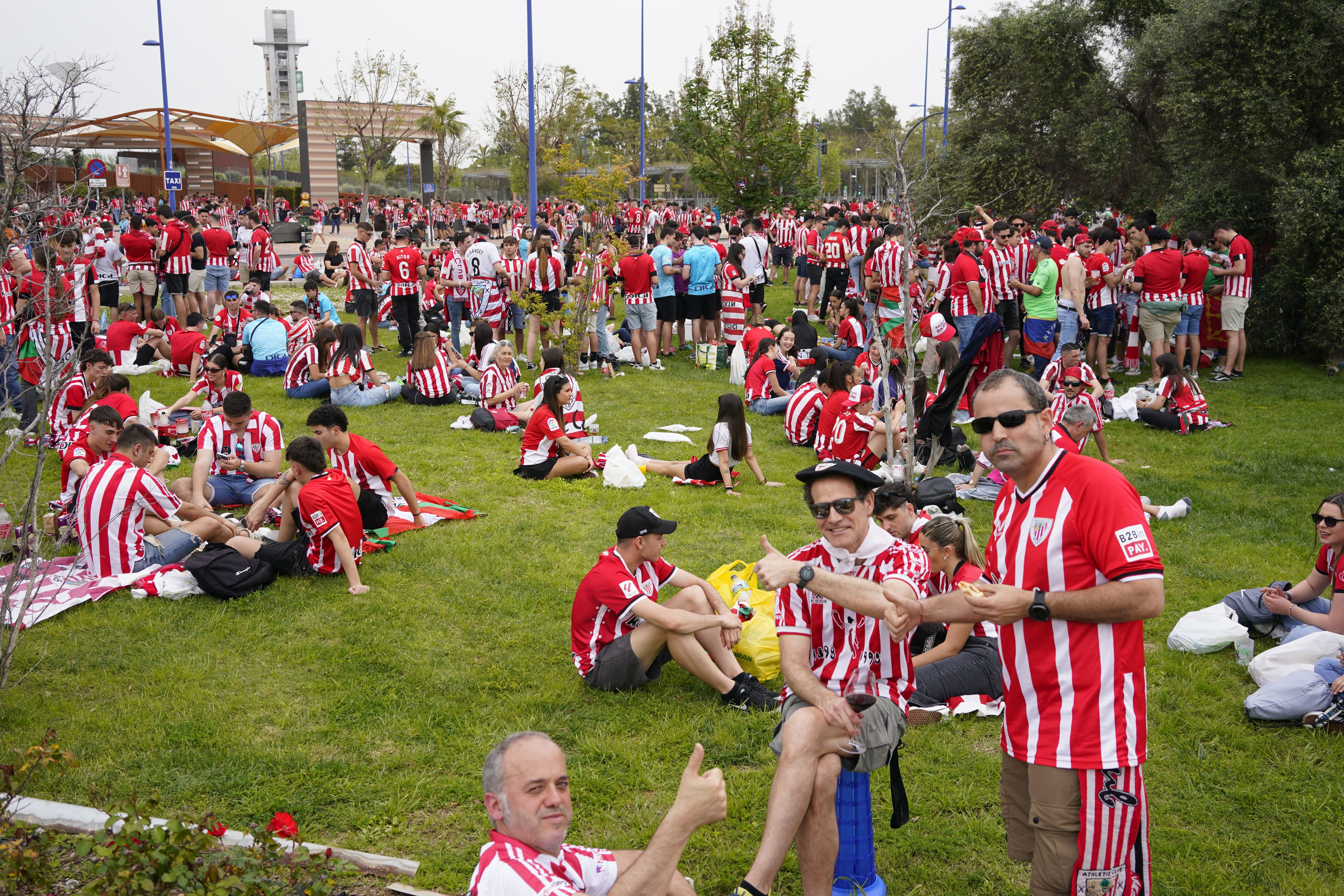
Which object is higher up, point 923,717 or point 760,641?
point 760,641

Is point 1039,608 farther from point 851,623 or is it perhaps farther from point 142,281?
point 142,281

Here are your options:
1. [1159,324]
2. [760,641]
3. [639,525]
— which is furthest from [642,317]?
[639,525]

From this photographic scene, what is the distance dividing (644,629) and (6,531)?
5.03 m

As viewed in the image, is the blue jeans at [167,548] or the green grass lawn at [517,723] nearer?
the green grass lawn at [517,723]

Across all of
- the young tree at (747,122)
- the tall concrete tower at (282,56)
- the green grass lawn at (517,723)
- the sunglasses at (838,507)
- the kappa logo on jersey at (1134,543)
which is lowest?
the green grass lawn at (517,723)

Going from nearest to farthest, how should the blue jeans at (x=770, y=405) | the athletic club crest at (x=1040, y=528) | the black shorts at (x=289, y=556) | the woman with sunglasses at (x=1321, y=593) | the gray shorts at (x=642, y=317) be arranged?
the athletic club crest at (x=1040, y=528) → the woman with sunglasses at (x=1321, y=593) → the black shorts at (x=289, y=556) → the blue jeans at (x=770, y=405) → the gray shorts at (x=642, y=317)

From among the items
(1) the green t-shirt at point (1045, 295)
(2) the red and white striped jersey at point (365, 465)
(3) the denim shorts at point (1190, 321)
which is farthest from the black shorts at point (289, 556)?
(3) the denim shorts at point (1190, 321)

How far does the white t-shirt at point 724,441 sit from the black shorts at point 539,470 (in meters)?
1.65

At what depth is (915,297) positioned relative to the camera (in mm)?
13234

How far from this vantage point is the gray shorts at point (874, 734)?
360 cm

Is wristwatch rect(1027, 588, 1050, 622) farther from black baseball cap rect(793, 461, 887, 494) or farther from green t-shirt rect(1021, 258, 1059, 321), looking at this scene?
green t-shirt rect(1021, 258, 1059, 321)

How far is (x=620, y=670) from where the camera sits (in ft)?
18.1

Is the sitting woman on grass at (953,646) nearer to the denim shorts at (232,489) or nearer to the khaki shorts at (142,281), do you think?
the denim shorts at (232,489)

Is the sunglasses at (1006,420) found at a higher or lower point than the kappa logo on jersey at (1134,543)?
higher
